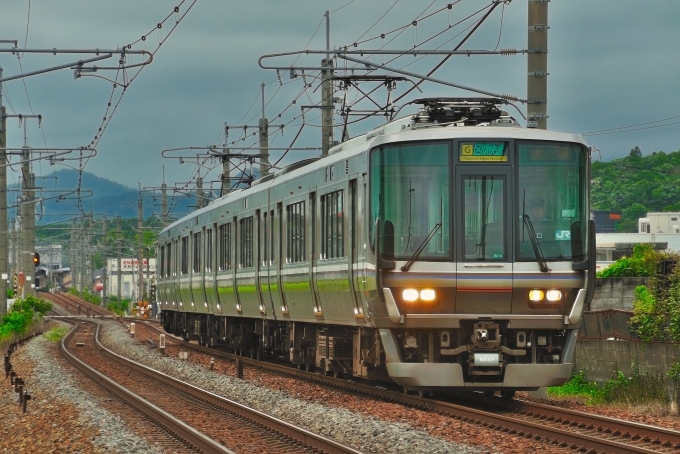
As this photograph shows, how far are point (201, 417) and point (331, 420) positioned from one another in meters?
2.22

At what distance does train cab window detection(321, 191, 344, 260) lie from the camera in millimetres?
17672

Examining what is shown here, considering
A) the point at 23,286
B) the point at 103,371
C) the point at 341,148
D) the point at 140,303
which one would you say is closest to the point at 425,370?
the point at 341,148

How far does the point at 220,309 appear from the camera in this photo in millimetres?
29125

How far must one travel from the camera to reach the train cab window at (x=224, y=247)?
1093 inches

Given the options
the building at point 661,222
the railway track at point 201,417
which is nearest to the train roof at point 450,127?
the railway track at point 201,417

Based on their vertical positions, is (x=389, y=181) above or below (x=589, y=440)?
above

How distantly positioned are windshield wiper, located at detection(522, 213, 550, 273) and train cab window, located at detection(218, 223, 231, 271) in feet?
42.6

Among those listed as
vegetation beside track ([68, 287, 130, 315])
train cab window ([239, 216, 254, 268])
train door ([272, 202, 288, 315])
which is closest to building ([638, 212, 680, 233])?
vegetation beside track ([68, 287, 130, 315])

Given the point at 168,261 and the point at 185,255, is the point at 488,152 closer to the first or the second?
the point at 185,255

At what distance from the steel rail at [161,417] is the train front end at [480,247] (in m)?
2.68

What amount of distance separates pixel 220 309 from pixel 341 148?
1127 cm

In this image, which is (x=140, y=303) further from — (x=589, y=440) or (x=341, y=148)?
(x=589, y=440)

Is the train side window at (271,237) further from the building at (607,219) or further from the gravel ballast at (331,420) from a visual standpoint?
the building at (607,219)

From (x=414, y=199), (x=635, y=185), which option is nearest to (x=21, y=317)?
(x=414, y=199)
